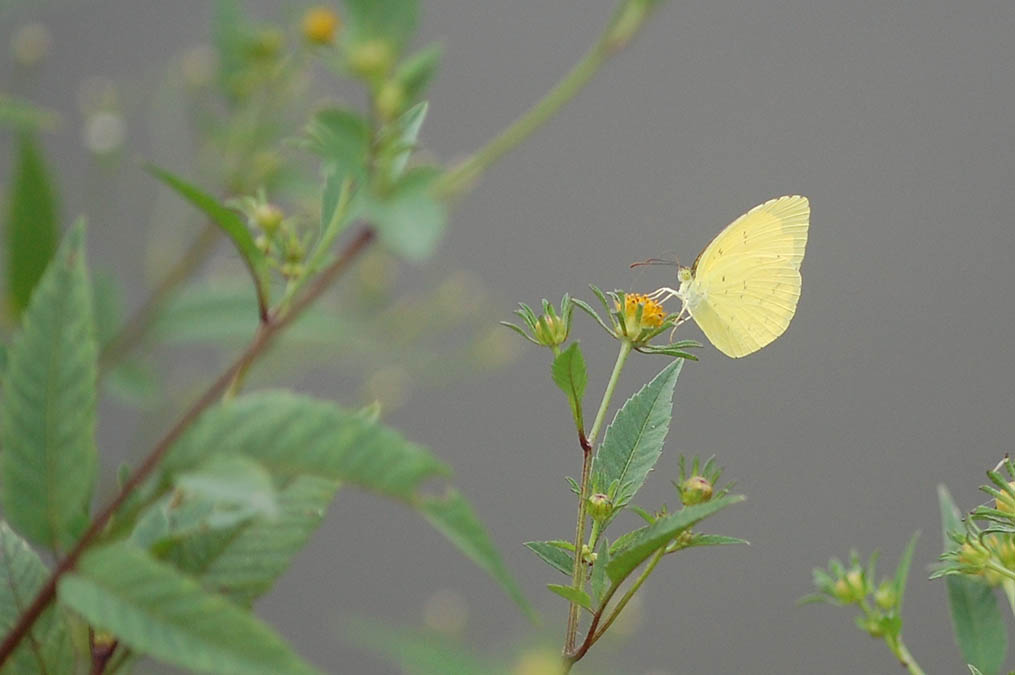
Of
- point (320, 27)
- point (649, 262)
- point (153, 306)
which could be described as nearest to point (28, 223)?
point (153, 306)

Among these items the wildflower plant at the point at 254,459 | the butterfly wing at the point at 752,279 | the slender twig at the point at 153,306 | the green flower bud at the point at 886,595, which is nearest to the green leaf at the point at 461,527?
the wildflower plant at the point at 254,459

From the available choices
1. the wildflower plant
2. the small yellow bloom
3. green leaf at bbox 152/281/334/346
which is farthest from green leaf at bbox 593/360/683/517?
green leaf at bbox 152/281/334/346

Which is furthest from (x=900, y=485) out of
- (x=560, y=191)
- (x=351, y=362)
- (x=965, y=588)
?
(x=965, y=588)

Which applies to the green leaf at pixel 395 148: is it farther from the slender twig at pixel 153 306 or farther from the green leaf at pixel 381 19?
the slender twig at pixel 153 306

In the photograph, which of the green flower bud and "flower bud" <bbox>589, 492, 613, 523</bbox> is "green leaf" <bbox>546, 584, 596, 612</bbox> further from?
the green flower bud

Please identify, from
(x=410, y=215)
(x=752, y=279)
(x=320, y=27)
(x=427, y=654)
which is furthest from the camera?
(x=752, y=279)

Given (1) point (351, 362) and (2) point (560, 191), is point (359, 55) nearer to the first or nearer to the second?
(1) point (351, 362)

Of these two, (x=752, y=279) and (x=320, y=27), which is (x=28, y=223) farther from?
(x=752, y=279)
